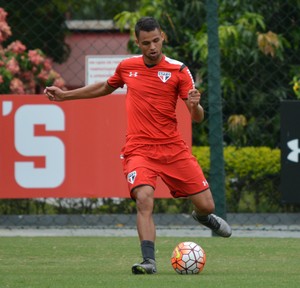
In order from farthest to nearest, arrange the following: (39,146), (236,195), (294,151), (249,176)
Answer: (249,176) < (236,195) < (39,146) < (294,151)

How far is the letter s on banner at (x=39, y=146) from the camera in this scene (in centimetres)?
1302

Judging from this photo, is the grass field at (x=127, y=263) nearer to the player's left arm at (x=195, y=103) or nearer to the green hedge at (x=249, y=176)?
the player's left arm at (x=195, y=103)

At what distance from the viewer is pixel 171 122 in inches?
353

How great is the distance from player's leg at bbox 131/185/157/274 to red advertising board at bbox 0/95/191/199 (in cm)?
438

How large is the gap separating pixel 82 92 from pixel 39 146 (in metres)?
3.80

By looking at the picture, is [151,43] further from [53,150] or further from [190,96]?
[53,150]

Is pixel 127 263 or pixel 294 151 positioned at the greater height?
pixel 294 151

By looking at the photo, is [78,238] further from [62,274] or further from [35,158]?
[62,274]

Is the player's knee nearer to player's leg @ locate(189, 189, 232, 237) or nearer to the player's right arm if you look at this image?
player's leg @ locate(189, 189, 232, 237)

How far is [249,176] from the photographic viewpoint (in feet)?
50.6

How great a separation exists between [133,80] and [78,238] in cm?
365

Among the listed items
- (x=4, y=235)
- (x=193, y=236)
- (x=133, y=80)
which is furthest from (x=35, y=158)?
(x=133, y=80)

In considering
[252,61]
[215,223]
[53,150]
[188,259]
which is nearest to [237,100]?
[252,61]

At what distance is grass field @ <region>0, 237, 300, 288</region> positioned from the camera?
796 centimetres
